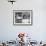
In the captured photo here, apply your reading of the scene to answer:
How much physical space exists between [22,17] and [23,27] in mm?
374

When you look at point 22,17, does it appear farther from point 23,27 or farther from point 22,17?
point 23,27

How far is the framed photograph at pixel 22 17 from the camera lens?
186 inches

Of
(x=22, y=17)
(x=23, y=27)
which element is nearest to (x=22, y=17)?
(x=22, y=17)

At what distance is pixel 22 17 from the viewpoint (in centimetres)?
476

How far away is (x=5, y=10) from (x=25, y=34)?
212 cm

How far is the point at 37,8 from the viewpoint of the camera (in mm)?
4723

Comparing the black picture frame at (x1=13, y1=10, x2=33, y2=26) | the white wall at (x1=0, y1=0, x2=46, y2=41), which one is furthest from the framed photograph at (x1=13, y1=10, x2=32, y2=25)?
the white wall at (x1=0, y1=0, x2=46, y2=41)

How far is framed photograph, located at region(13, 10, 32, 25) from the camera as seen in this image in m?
4.72

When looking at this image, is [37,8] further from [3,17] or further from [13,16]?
[3,17]

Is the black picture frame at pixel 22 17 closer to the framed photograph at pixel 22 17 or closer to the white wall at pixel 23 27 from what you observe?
the framed photograph at pixel 22 17

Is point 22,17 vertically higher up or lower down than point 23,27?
higher up

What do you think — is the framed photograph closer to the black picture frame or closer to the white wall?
the black picture frame

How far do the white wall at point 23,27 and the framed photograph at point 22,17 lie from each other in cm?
11

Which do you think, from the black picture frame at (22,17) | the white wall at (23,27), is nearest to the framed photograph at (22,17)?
the black picture frame at (22,17)
